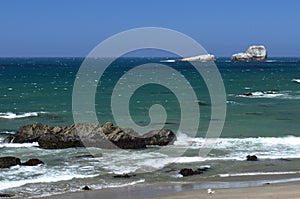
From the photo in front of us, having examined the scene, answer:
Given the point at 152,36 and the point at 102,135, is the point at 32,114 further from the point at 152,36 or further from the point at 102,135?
the point at 152,36

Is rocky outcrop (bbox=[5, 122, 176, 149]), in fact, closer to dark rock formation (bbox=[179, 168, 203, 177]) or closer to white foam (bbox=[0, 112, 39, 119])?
dark rock formation (bbox=[179, 168, 203, 177])

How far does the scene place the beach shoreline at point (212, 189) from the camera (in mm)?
17359

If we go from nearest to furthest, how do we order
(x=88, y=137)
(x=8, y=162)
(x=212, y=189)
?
1. (x=212, y=189)
2. (x=8, y=162)
3. (x=88, y=137)

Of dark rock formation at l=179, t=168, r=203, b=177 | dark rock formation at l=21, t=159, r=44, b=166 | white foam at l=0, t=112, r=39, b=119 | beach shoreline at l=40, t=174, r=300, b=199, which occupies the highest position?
white foam at l=0, t=112, r=39, b=119

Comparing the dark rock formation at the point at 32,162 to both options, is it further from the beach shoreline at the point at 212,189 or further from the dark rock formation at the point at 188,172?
the dark rock formation at the point at 188,172

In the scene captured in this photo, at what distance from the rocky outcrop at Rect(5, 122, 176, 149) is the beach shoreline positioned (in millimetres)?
7988

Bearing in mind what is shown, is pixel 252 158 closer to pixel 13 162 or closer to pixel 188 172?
pixel 188 172

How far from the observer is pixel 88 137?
2822cm

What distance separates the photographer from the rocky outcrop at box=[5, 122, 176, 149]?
27.4 m

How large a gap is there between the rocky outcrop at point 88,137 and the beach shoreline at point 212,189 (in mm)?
7988

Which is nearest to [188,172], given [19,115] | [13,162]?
[13,162]

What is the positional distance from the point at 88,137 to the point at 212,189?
1116cm

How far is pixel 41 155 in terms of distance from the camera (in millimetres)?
25281

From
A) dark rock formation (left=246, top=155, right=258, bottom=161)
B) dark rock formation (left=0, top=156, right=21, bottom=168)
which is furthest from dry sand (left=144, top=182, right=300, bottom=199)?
dark rock formation (left=0, top=156, right=21, bottom=168)
